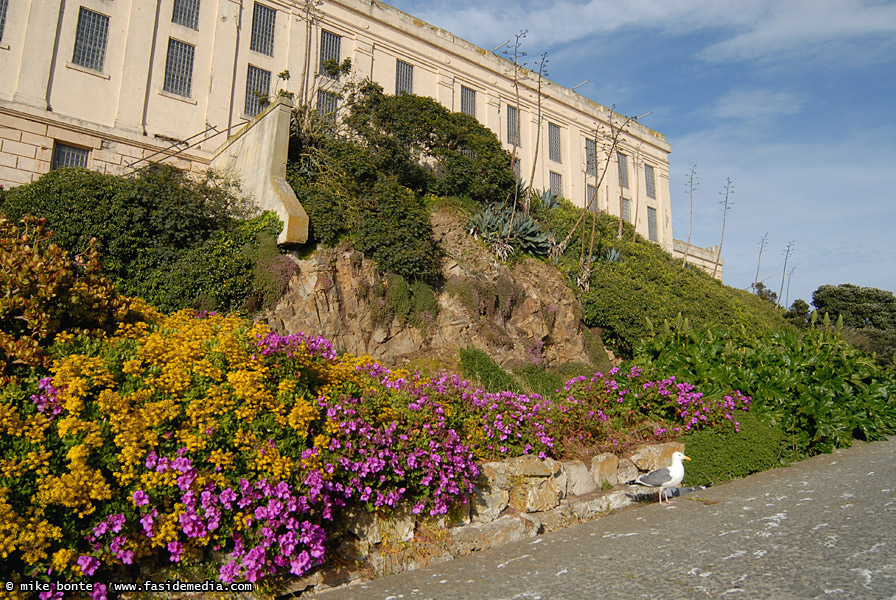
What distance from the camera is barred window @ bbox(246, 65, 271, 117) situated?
2227 cm

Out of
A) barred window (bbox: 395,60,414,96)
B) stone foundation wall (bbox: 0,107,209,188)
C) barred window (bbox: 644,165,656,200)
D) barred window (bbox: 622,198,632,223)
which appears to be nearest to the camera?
stone foundation wall (bbox: 0,107,209,188)

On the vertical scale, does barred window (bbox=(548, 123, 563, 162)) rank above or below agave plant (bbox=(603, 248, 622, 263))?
above

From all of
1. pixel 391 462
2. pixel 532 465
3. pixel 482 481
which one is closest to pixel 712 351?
pixel 532 465

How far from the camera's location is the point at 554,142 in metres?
33.0

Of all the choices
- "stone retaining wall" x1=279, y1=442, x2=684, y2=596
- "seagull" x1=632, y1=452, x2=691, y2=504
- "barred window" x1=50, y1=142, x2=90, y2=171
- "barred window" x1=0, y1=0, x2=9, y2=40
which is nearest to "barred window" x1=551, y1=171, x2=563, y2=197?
"barred window" x1=50, y1=142, x2=90, y2=171

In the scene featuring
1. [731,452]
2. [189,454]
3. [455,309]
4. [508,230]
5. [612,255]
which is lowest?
[731,452]

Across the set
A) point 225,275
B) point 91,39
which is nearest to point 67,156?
point 91,39

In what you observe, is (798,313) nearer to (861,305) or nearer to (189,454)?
(861,305)

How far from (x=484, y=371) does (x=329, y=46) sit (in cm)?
1844

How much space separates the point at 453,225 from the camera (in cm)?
1622

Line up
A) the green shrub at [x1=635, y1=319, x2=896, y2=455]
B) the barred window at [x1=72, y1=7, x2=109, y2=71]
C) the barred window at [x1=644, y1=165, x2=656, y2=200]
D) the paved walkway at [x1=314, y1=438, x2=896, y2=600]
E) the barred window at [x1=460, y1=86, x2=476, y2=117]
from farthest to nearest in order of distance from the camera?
the barred window at [x1=644, y1=165, x2=656, y2=200]
the barred window at [x1=460, y1=86, x2=476, y2=117]
the barred window at [x1=72, y1=7, x2=109, y2=71]
the green shrub at [x1=635, y1=319, x2=896, y2=455]
the paved walkway at [x1=314, y1=438, x2=896, y2=600]

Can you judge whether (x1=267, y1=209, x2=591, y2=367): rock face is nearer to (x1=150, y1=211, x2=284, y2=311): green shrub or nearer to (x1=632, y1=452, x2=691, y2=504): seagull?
(x1=150, y1=211, x2=284, y2=311): green shrub

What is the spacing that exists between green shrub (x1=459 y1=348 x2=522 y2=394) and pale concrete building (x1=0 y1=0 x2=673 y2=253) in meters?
8.99

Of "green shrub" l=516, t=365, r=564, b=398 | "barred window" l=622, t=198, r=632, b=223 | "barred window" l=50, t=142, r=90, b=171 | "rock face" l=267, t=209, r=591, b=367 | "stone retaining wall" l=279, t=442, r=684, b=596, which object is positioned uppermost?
"barred window" l=622, t=198, r=632, b=223
